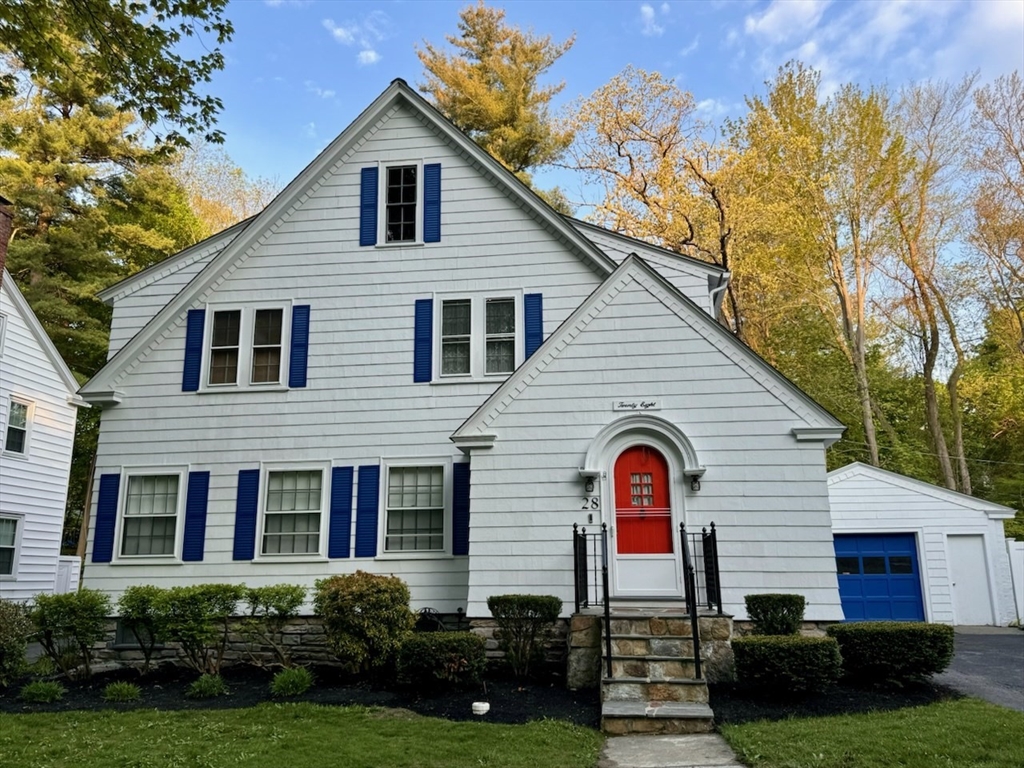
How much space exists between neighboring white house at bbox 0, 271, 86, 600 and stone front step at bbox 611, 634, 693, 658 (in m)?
14.9

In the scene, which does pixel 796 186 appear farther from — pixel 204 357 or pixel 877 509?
pixel 204 357

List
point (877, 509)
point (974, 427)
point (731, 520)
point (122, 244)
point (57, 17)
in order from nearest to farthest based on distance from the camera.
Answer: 1. point (57, 17)
2. point (731, 520)
3. point (877, 509)
4. point (122, 244)
5. point (974, 427)

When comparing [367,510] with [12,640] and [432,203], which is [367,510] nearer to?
[12,640]

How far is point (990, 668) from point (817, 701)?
Result: 4445 mm

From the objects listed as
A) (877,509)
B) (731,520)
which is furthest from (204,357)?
(877,509)

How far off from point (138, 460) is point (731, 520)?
30.7ft

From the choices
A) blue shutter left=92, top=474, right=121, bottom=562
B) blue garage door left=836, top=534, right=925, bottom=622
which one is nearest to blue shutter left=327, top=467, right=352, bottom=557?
blue shutter left=92, top=474, right=121, bottom=562

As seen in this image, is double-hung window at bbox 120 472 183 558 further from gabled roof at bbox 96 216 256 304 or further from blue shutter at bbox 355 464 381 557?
gabled roof at bbox 96 216 256 304

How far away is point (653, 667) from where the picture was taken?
792 centimetres

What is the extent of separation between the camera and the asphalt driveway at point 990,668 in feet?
27.3

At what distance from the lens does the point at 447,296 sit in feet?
39.7

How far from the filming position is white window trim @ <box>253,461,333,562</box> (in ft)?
36.9

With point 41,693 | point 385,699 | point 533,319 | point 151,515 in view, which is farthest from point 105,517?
point 533,319

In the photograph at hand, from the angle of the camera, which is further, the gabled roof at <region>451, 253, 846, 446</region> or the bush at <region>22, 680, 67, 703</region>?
the gabled roof at <region>451, 253, 846, 446</region>
